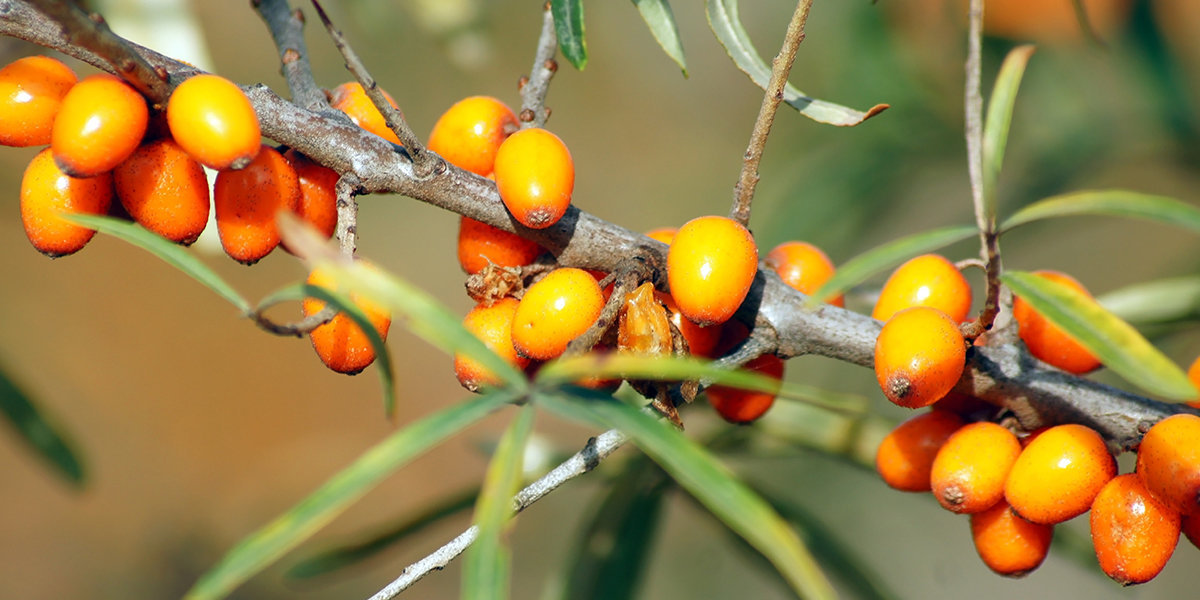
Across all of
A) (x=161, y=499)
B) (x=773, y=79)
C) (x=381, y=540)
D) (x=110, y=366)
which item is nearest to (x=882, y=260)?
(x=773, y=79)

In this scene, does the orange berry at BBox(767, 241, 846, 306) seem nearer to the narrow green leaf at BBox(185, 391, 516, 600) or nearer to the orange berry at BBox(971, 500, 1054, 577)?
the orange berry at BBox(971, 500, 1054, 577)

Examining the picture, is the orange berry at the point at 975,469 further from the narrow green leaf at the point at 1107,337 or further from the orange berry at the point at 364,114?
the orange berry at the point at 364,114

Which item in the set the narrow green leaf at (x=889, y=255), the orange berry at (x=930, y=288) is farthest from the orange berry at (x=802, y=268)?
the narrow green leaf at (x=889, y=255)

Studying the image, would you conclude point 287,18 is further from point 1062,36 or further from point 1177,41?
point 1062,36

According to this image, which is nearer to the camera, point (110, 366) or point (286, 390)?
point (110, 366)

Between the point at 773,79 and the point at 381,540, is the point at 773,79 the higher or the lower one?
the higher one

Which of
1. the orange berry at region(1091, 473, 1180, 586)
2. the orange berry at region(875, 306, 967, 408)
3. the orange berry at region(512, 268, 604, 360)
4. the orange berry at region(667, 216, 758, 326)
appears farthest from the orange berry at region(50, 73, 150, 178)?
the orange berry at region(1091, 473, 1180, 586)

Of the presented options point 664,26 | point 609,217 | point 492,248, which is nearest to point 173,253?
point 492,248
